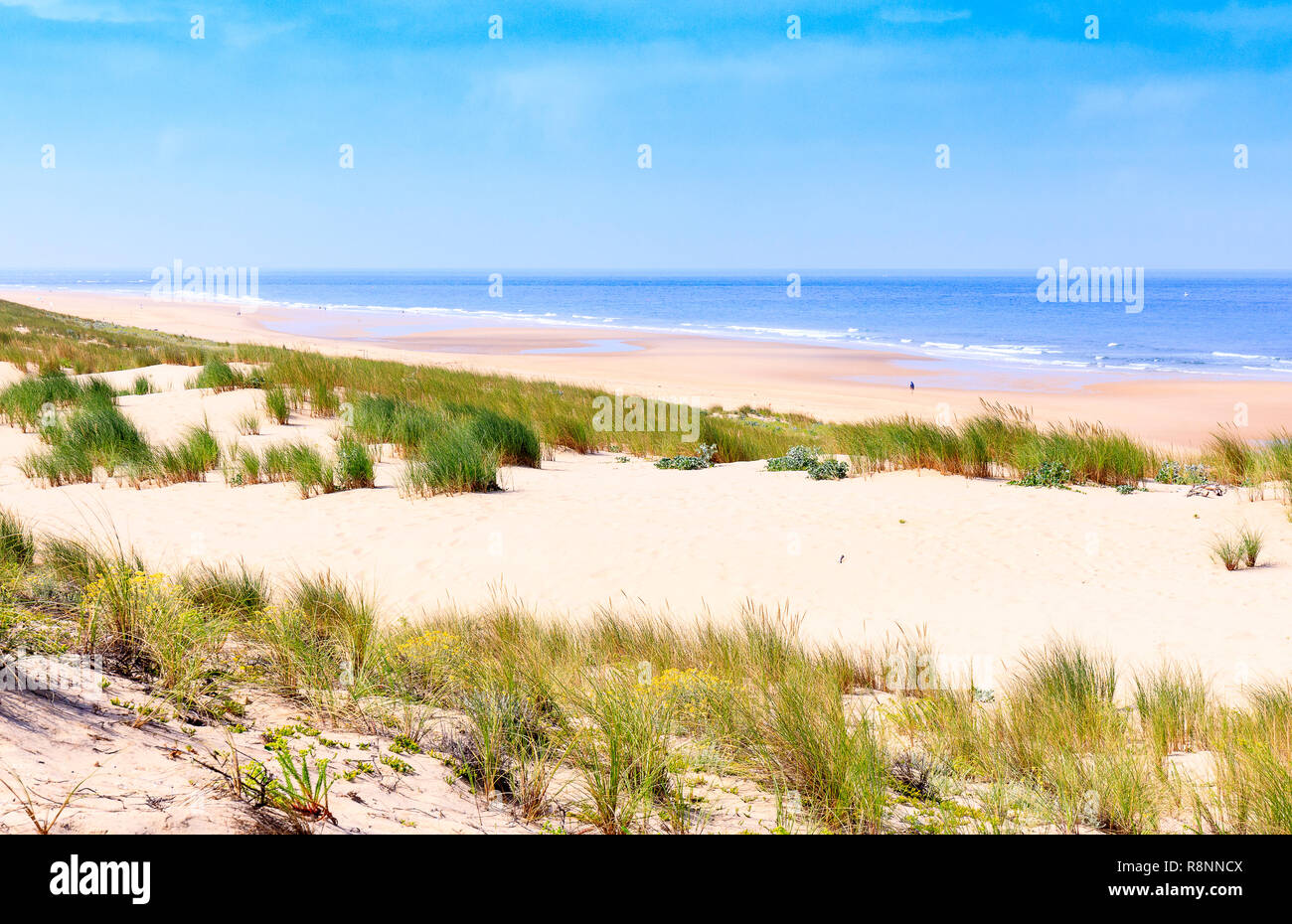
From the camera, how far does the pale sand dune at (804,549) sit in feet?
21.1

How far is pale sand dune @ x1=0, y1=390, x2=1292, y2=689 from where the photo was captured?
644 centimetres

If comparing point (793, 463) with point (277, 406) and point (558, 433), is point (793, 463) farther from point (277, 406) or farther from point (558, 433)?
point (277, 406)

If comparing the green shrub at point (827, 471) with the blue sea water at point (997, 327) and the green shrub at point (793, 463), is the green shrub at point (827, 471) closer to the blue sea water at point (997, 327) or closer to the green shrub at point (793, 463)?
the green shrub at point (793, 463)

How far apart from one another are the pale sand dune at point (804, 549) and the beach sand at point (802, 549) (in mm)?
28

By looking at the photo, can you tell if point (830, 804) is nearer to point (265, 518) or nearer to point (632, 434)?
point (265, 518)

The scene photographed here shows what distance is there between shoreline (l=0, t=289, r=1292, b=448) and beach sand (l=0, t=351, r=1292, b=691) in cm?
895

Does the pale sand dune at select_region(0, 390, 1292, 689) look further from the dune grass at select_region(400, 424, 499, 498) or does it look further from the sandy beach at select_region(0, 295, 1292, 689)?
the dune grass at select_region(400, 424, 499, 498)

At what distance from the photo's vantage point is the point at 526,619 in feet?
17.9

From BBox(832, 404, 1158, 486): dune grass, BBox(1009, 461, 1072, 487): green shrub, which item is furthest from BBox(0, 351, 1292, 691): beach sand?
BBox(832, 404, 1158, 486): dune grass

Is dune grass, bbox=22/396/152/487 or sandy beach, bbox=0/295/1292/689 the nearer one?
sandy beach, bbox=0/295/1292/689

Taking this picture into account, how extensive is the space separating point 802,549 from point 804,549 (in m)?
0.02

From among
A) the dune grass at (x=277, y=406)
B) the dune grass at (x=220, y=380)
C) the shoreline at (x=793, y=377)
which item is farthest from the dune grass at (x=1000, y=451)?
the dune grass at (x=220, y=380)

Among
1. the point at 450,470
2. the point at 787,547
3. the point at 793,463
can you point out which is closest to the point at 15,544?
the point at 450,470
